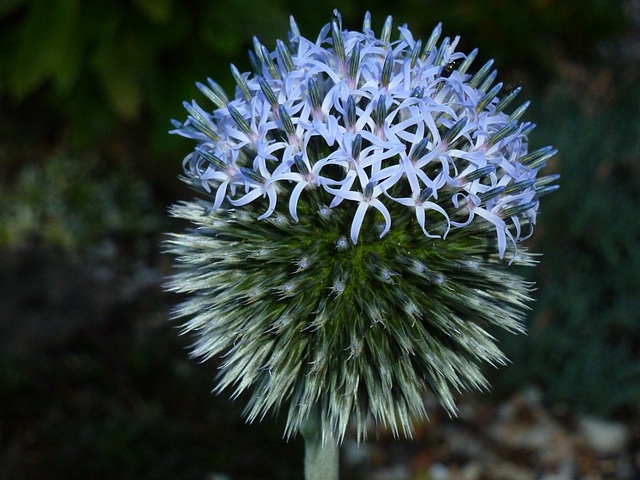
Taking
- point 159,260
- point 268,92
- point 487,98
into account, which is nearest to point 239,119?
point 268,92

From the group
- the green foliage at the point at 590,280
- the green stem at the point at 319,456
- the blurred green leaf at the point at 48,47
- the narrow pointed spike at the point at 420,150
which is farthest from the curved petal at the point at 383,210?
the blurred green leaf at the point at 48,47

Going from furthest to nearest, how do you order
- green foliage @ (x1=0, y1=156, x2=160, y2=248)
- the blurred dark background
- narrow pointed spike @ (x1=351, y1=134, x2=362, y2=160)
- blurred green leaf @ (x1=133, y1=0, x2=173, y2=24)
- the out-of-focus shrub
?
green foliage @ (x1=0, y1=156, x2=160, y2=248) → the out-of-focus shrub → blurred green leaf @ (x1=133, y1=0, x2=173, y2=24) → the blurred dark background → narrow pointed spike @ (x1=351, y1=134, x2=362, y2=160)

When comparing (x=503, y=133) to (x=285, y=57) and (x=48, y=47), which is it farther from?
(x=48, y=47)

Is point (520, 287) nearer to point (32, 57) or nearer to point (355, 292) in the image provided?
point (355, 292)

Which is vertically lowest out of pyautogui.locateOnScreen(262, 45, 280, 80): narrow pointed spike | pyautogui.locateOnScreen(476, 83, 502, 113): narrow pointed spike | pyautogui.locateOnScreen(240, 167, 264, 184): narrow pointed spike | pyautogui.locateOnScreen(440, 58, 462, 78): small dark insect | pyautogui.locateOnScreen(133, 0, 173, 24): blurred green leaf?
pyautogui.locateOnScreen(240, 167, 264, 184): narrow pointed spike

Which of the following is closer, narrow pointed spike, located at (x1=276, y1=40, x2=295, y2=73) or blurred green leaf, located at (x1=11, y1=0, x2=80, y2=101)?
narrow pointed spike, located at (x1=276, y1=40, x2=295, y2=73)

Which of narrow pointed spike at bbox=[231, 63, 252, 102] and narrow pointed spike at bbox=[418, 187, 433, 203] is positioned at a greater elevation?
narrow pointed spike at bbox=[231, 63, 252, 102]

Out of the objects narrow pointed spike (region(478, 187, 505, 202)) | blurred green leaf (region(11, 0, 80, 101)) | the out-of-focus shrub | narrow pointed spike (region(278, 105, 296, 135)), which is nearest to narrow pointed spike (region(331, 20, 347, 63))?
narrow pointed spike (region(278, 105, 296, 135))

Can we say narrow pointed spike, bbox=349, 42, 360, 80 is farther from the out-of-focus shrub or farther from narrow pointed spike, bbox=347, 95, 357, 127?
the out-of-focus shrub
